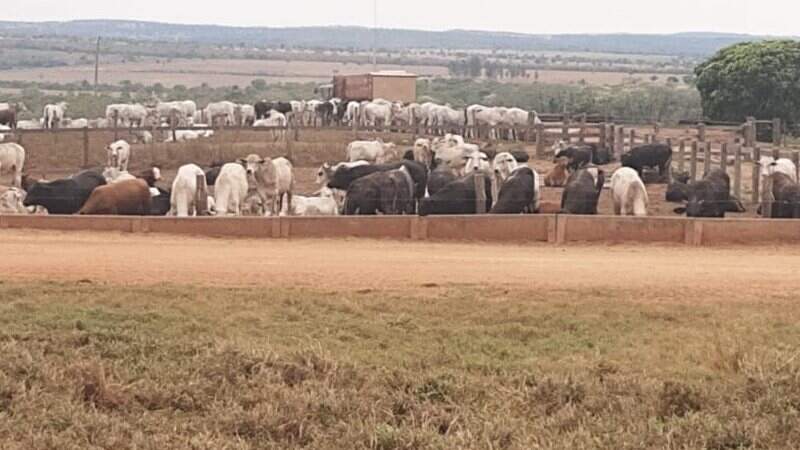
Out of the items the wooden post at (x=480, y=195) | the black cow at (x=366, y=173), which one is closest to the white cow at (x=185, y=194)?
the black cow at (x=366, y=173)

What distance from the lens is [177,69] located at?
145 metres

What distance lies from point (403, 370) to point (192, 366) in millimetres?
1635

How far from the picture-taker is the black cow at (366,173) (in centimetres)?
2628

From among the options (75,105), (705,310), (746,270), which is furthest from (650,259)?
(75,105)

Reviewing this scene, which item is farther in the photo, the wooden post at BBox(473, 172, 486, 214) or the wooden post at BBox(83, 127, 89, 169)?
the wooden post at BBox(83, 127, 89, 169)

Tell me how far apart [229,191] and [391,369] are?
13.2 metres

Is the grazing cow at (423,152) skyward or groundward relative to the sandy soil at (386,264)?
skyward

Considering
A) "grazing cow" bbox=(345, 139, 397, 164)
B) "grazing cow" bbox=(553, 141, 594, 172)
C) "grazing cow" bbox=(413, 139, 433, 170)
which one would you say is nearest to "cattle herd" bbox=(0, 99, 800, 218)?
"grazing cow" bbox=(553, 141, 594, 172)

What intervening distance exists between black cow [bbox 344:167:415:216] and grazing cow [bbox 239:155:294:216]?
1.76 metres

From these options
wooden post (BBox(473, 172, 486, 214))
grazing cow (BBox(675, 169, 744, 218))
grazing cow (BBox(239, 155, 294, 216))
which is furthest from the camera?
grazing cow (BBox(239, 155, 294, 216))

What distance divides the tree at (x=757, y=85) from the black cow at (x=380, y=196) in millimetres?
29565

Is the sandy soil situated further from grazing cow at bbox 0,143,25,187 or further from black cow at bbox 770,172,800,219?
grazing cow at bbox 0,143,25,187

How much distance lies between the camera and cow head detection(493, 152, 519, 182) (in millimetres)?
26481

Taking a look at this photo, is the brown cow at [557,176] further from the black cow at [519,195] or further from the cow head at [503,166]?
the black cow at [519,195]
